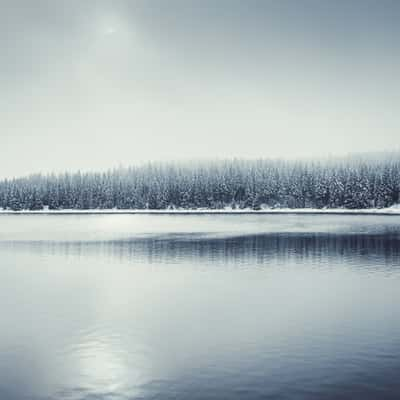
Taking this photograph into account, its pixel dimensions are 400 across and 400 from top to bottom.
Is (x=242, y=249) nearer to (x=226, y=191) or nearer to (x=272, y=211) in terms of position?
(x=272, y=211)

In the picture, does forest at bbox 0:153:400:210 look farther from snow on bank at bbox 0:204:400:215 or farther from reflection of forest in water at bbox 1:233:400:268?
reflection of forest in water at bbox 1:233:400:268

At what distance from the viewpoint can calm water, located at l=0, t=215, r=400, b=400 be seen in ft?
40.9

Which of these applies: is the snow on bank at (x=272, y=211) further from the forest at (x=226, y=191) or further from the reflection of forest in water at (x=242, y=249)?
the reflection of forest in water at (x=242, y=249)

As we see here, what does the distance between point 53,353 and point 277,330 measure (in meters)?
8.09

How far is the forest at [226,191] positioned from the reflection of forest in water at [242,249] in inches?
3290

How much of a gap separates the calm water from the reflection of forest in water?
58 cm

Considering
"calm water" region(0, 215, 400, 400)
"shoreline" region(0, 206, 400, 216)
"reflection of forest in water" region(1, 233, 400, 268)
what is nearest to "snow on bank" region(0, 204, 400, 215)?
"shoreline" region(0, 206, 400, 216)

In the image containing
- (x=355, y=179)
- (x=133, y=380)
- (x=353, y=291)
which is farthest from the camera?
(x=355, y=179)

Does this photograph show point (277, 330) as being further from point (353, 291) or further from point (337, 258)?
point (337, 258)

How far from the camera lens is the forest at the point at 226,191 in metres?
134

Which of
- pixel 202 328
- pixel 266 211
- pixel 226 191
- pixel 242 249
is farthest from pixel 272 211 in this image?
pixel 202 328

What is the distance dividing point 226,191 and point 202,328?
446 ft

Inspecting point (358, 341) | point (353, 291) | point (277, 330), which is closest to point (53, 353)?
point (277, 330)

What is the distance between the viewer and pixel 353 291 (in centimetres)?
2484
